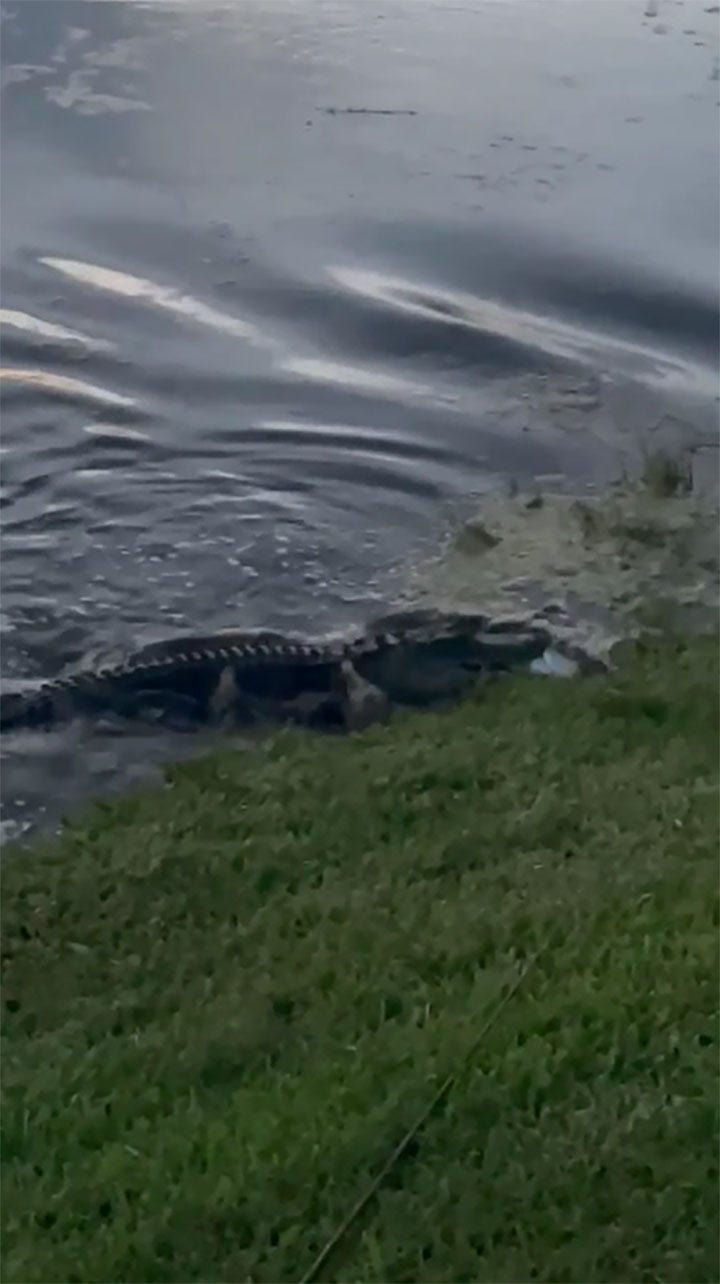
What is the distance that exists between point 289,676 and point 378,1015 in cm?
178

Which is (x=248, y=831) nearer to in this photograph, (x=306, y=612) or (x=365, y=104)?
(x=306, y=612)

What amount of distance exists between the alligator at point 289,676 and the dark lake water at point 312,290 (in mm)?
149

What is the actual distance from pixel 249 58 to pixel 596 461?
4395 millimetres

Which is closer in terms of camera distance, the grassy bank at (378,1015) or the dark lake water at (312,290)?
the grassy bank at (378,1015)

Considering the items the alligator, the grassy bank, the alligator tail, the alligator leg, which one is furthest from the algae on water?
the alligator tail

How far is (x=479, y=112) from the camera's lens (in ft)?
29.9

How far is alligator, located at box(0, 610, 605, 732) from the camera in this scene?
4.75m

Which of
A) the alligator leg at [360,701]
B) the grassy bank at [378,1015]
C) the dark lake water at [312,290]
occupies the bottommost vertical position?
the alligator leg at [360,701]

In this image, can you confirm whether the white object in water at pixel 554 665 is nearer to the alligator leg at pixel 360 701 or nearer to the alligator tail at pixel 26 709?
the alligator leg at pixel 360 701

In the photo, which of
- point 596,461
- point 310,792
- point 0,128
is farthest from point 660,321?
point 310,792

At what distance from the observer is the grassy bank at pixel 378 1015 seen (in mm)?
2791

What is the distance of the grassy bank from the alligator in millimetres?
312

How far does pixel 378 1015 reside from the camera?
3.27m

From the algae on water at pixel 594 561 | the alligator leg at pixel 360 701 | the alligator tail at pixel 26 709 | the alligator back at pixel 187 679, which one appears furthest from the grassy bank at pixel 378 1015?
the algae on water at pixel 594 561
